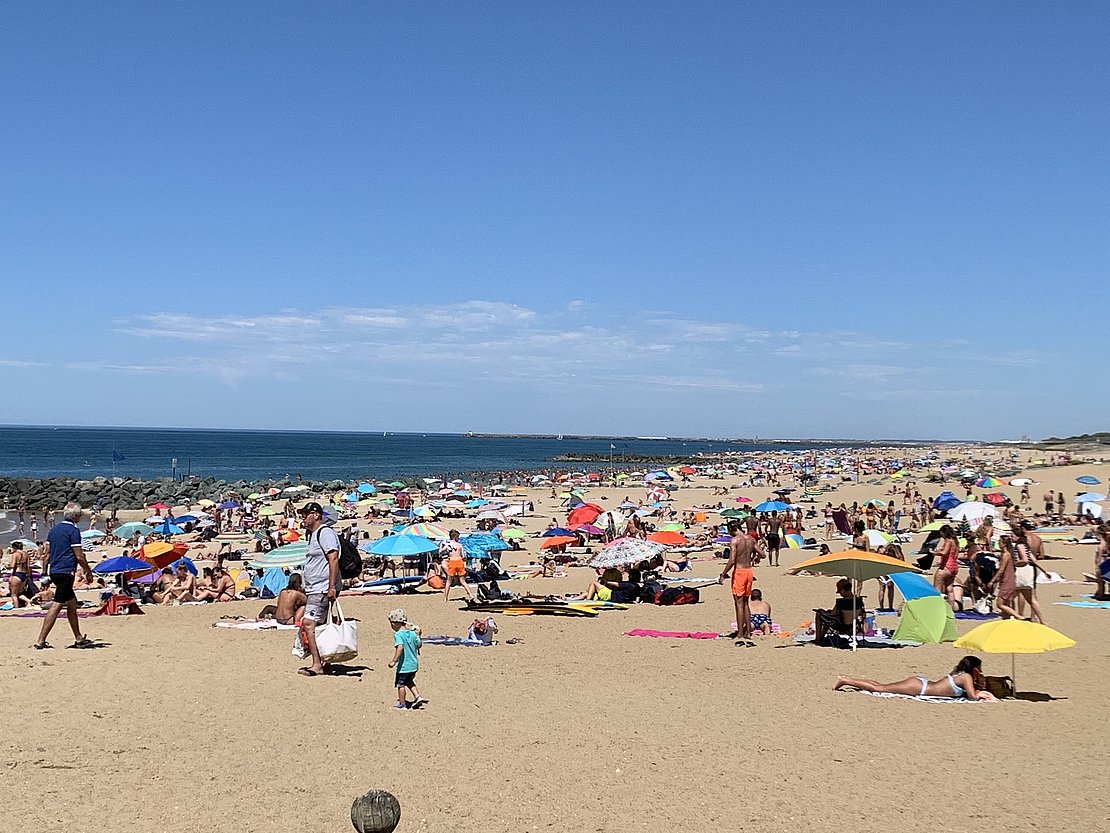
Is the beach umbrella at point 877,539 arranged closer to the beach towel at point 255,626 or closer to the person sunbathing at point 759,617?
the person sunbathing at point 759,617

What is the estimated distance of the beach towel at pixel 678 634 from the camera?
11.5 metres

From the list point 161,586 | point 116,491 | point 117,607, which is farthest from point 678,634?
point 116,491

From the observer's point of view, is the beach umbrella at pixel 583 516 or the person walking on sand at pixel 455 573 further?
the beach umbrella at pixel 583 516

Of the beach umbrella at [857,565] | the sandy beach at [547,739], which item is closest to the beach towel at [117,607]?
the sandy beach at [547,739]

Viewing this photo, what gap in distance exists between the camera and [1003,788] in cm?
580

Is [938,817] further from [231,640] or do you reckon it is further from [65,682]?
[231,640]

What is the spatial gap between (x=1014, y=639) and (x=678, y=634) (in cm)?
458

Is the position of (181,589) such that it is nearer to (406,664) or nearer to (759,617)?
(406,664)

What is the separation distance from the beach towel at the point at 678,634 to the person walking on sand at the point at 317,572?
4.31 metres

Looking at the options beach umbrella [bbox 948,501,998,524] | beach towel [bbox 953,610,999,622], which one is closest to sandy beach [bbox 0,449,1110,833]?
beach towel [bbox 953,610,999,622]

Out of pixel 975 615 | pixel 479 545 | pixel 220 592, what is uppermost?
pixel 479 545

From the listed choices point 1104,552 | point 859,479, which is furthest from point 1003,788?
point 859,479

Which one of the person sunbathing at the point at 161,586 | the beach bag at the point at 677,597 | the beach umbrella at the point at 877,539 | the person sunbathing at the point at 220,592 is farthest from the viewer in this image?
the beach umbrella at the point at 877,539

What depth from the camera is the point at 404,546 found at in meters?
15.9
